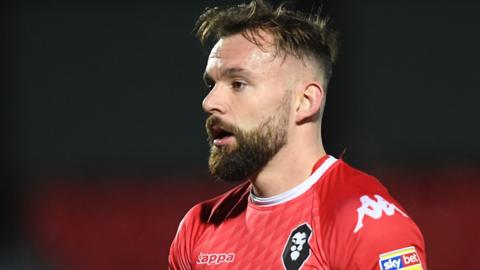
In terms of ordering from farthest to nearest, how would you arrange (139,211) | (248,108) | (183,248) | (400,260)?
1. (139,211)
2. (183,248)
3. (248,108)
4. (400,260)

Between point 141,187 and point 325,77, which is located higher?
point 325,77

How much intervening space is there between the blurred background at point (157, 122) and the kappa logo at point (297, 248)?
9.39 feet

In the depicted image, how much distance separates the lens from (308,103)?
8.04 ft

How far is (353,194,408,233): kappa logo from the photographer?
214 cm

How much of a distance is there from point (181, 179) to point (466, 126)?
1.98 m

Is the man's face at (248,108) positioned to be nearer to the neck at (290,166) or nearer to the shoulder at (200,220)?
the neck at (290,166)

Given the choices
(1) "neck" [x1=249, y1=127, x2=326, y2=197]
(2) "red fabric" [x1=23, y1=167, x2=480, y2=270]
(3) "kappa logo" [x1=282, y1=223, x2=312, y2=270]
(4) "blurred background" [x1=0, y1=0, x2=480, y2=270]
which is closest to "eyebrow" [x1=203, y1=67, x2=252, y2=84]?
(1) "neck" [x1=249, y1=127, x2=326, y2=197]

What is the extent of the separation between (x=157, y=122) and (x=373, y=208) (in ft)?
13.3

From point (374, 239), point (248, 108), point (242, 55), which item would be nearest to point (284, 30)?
point (242, 55)

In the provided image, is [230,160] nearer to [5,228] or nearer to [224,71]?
[224,71]

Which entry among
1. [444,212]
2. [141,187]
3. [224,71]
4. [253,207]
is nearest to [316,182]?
[253,207]

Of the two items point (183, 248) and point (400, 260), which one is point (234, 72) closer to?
point (183, 248)

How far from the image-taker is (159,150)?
19.7 feet

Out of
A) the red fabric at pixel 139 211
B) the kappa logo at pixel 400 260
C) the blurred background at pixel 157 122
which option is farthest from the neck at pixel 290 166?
the red fabric at pixel 139 211
